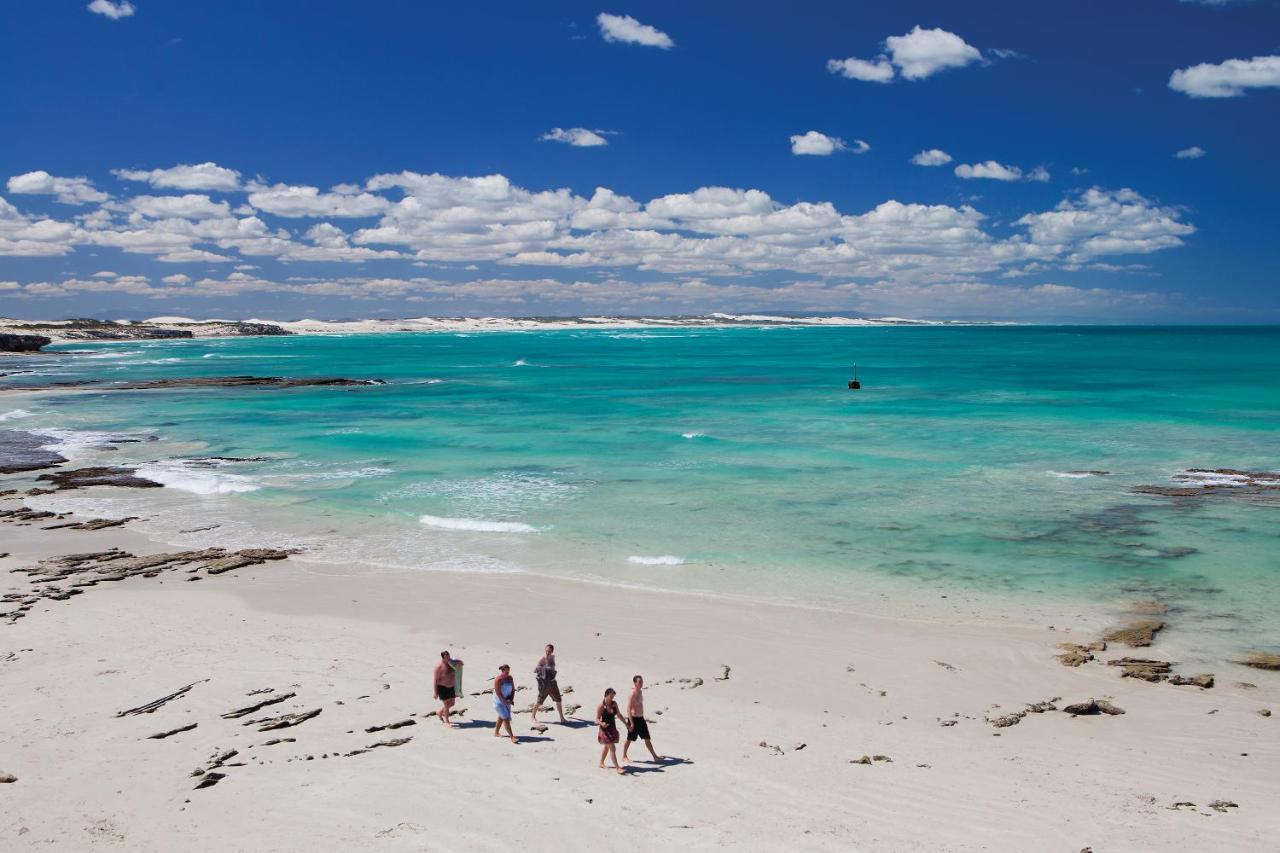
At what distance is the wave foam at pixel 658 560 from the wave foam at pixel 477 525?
421 cm

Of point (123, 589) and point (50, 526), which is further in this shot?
point (50, 526)

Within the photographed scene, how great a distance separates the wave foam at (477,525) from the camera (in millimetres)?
25703

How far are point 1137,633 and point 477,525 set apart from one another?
17.9 m

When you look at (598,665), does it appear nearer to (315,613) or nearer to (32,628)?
(315,613)

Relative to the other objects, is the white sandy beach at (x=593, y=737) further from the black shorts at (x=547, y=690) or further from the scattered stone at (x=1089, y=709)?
the black shorts at (x=547, y=690)

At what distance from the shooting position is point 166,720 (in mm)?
12891

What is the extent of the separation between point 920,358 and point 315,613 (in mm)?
122565

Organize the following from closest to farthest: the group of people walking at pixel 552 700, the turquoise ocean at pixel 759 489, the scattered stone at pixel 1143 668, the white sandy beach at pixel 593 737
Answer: the white sandy beach at pixel 593 737 < the group of people walking at pixel 552 700 < the scattered stone at pixel 1143 668 < the turquoise ocean at pixel 759 489

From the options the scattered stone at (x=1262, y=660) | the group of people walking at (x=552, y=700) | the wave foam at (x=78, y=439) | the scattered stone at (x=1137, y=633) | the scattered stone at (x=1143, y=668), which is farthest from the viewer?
the wave foam at (x=78, y=439)

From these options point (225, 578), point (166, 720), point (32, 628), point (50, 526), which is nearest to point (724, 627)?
point (166, 720)

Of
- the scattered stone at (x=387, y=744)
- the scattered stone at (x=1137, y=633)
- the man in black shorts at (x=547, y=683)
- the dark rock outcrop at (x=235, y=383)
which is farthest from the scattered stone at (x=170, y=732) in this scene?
the dark rock outcrop at (x=235, y=383)

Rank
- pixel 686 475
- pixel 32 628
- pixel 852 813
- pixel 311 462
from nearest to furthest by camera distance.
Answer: pixel 852 813, pixel 32 628, pixel 686 475, pixel 311 462

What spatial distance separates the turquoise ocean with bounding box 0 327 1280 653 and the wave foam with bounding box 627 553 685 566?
109 mm

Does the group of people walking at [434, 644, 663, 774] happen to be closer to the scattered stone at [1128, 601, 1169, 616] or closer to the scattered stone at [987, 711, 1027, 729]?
the scattered stone at [987, 711, 1027, 729]
